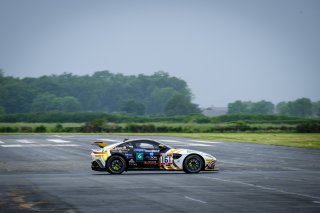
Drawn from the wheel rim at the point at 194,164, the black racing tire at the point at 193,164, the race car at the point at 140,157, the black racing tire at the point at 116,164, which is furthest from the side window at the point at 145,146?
the wheel rim at the point at 194,164

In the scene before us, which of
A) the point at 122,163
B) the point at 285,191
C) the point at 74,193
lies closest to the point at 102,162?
the point at 122,163

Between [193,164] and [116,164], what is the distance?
9.99 feet

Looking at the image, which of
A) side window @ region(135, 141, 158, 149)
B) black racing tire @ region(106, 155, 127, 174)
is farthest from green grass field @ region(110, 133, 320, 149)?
black racing tire @ region(106, 155, 127, 174)

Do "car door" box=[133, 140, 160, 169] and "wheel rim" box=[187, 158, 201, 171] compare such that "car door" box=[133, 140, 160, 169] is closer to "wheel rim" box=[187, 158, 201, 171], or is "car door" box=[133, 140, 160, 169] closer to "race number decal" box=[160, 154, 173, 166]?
"race number decal" box=[160, 154, 173, 166]

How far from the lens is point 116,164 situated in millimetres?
25266

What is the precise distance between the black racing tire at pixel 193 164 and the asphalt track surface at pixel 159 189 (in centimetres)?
36

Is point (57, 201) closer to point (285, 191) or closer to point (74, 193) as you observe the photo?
point (74, 193)

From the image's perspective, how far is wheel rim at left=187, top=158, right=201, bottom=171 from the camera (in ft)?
84.4

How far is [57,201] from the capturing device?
16.8m

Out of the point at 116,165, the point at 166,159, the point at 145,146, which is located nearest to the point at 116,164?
the point at 116,165

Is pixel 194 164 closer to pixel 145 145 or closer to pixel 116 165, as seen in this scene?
pixel 145 145

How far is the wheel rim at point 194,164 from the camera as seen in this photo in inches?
1013

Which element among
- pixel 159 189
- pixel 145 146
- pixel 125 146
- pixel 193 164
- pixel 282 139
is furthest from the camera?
pixel 282 139

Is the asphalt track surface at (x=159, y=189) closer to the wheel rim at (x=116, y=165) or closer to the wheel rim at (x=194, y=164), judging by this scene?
the wheel rim at (x=194, y=164)
